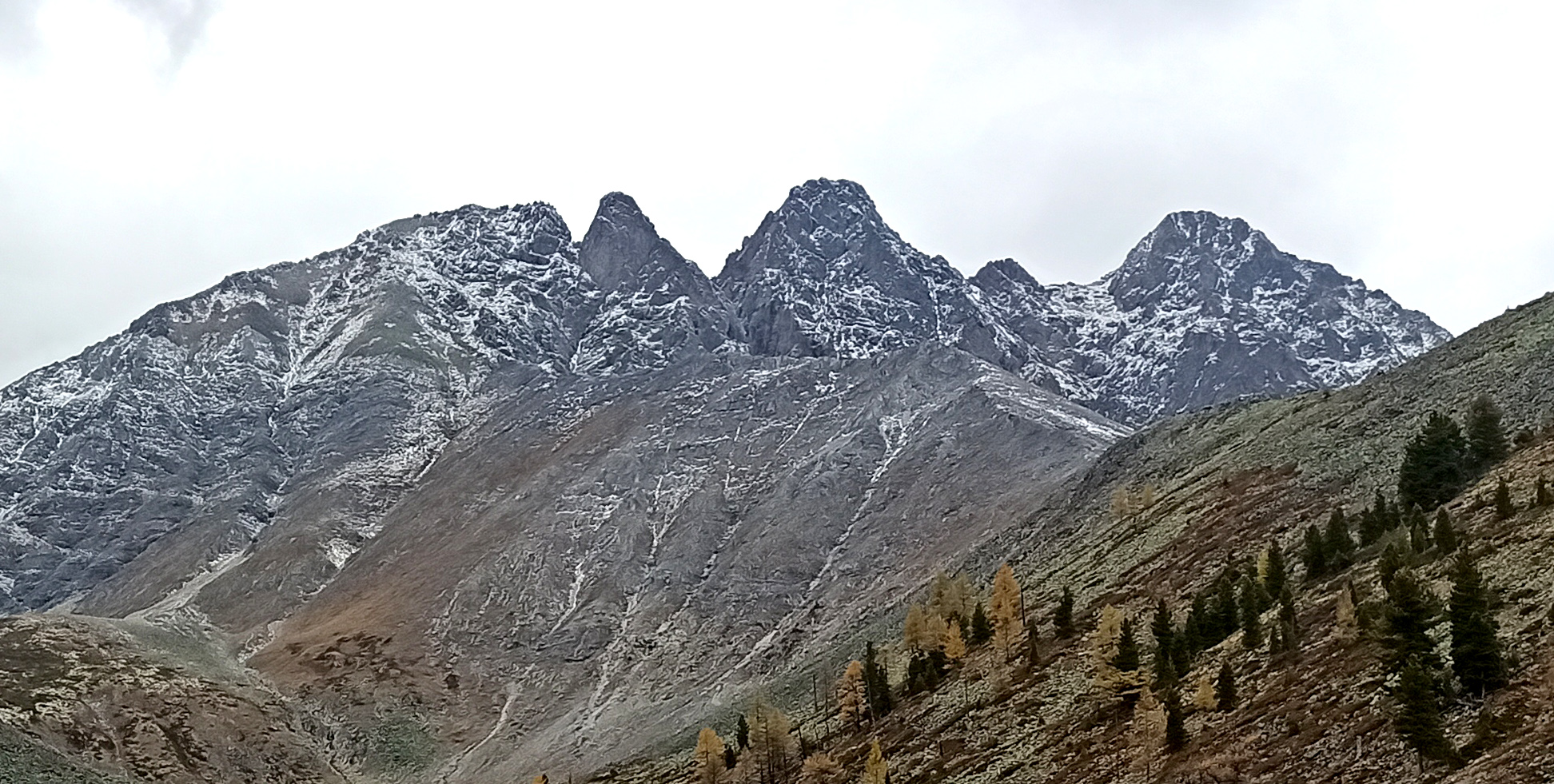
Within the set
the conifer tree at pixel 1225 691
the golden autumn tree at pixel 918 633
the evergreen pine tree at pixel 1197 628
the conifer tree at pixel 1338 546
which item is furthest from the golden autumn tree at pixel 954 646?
the conifer tree at pixel 1225 691

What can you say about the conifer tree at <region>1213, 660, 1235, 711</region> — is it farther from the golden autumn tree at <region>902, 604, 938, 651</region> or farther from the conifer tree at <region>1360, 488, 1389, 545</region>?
the golden autumn tree at <region>902, 604, 938, 651</region>

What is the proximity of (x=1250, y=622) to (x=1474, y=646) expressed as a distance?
19678 mm

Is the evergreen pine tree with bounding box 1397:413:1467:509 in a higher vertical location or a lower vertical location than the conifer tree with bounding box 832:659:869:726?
higher

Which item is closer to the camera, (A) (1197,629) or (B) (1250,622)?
(B) (1250,622)

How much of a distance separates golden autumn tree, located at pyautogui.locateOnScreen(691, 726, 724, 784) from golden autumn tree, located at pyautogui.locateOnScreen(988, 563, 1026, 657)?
25.4 metres

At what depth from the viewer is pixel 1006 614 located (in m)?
89.2

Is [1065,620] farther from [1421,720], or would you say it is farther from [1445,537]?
[1421,720]

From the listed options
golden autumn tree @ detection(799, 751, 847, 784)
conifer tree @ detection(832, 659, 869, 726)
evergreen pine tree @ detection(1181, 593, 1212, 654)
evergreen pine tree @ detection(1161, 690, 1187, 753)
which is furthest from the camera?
conifer tree @ detection(832, 659, 869, 726)

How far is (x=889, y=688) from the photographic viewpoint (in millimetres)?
97188

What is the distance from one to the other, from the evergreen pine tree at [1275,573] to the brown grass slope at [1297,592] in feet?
6.68

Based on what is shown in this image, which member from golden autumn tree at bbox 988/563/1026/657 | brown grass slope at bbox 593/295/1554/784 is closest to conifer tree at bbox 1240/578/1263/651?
brown grass slope at bbox 593/295/1554/784

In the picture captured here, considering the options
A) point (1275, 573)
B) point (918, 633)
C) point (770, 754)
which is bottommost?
point (770, 754)

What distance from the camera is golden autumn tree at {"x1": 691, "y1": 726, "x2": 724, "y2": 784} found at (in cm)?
9938

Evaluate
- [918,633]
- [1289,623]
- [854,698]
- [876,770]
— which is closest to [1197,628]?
[1289,623]
